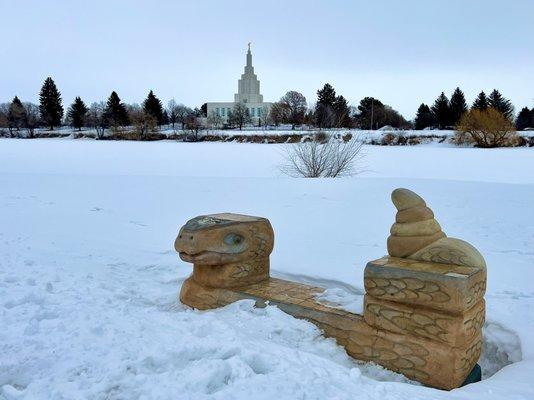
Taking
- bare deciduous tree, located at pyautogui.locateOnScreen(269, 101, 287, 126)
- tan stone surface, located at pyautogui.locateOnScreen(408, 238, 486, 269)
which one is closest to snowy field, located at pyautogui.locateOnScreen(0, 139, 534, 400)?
tan stone surface, located at pyautogui.locateOnScreen(408, 238, 486, 269)

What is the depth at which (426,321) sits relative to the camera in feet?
12.5

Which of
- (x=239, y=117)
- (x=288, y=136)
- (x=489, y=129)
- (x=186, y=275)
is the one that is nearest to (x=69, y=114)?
(x=239, y=117)

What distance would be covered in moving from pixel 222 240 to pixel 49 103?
207 ft

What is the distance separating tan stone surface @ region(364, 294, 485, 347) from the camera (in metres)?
3.72

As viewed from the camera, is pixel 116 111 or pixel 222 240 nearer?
pixel 222 240

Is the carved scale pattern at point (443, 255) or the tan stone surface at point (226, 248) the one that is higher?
→ the carved scale pattern at point (443, 255)

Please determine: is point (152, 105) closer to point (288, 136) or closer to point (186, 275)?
point (288, 136)

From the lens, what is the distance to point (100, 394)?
10.3 feet

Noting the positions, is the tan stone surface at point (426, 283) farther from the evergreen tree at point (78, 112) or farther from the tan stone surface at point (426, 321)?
the evergreen tree at point (78, 112)

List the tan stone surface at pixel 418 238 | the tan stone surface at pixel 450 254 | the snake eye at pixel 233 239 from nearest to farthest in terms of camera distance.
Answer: the tan stone surface at pixel 450 254, the tan stone surface at pixel 418 238, the snake eye at pixel 233 239

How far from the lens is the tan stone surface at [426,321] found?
372 centimetres

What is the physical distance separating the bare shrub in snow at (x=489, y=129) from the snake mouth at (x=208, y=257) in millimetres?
32740

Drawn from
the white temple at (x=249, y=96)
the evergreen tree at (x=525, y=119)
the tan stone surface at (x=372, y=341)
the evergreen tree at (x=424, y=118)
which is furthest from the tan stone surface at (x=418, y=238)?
the white temple at (x=249, y=96)

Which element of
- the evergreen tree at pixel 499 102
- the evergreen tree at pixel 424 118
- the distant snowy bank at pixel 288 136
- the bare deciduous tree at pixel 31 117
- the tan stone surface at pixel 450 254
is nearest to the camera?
the tan stone surface at pixel 450 254
